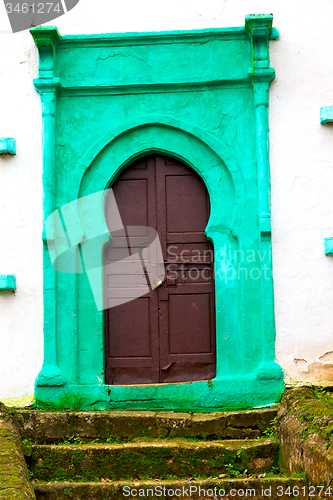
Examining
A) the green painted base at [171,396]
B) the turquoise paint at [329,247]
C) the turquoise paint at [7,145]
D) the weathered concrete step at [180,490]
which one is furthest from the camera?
the turquoise paint at [7,145]

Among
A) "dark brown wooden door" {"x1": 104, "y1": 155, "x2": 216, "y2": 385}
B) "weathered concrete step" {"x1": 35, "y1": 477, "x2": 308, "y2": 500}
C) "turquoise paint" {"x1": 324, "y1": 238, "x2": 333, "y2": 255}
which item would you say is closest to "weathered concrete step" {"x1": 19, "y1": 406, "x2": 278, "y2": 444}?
"dark brown wooden door" {"x1": 104, "y1": 155, "x2": 216, "y2": 385}

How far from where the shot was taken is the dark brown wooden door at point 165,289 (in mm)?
5348

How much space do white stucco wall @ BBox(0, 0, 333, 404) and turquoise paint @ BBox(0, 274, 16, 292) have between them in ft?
0.26

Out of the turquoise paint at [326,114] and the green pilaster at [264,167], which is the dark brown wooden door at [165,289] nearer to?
the green pilaster at [264,167]

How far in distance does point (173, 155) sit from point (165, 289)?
1.52 metres

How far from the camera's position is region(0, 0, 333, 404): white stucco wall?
5.20 meters

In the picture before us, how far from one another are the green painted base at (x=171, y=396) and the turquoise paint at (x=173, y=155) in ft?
0.03

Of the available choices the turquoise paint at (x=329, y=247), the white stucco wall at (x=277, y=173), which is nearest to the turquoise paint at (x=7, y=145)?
the white stucco wall at (x=277, y=173)

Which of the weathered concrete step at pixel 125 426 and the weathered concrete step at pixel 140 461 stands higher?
the weathered concrete step at pixel 125 426

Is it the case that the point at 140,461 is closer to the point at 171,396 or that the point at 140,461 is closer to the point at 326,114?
the point at 171,396

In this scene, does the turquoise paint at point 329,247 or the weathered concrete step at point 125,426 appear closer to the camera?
the weathered concrete step at point 125,426

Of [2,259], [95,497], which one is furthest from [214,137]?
[95,497]

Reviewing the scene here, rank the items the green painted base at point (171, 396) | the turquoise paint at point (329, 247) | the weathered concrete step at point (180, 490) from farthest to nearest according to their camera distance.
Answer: the turquoise paint at point (329, 247) < the green painted base at point (171, 396) < the weathered concrete step at point (180, 490)

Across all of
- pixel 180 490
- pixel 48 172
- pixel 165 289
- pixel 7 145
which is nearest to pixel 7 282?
pixel 48 172
